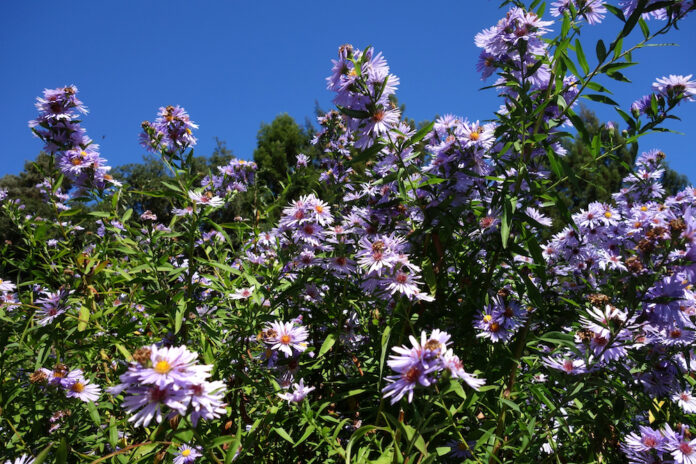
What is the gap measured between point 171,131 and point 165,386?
148cm

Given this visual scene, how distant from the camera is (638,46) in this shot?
1.35 m

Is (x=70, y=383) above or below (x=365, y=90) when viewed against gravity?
below

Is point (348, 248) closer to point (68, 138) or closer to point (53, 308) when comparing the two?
point (53, 308)

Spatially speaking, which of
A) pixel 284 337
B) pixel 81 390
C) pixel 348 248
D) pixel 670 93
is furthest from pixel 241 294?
pixel 670 93

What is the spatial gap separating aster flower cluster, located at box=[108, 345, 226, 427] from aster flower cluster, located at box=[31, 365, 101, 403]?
90 centimetres

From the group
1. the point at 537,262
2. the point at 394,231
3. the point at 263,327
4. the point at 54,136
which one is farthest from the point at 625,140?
the point at 54,136

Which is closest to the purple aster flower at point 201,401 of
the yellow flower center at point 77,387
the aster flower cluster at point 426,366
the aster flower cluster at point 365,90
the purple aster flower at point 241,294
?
the aster flower cluster at point 426,366

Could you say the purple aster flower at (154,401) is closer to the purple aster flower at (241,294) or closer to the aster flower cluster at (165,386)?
the aster flower cluster at (165,386)

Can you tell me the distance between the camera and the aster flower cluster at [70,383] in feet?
5.34

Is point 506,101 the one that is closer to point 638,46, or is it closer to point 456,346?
point 638,46

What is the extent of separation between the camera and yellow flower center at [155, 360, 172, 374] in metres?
0.87

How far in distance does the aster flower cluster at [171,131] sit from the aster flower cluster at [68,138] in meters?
0.29

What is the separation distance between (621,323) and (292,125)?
21.4m

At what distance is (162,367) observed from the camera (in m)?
0.88
